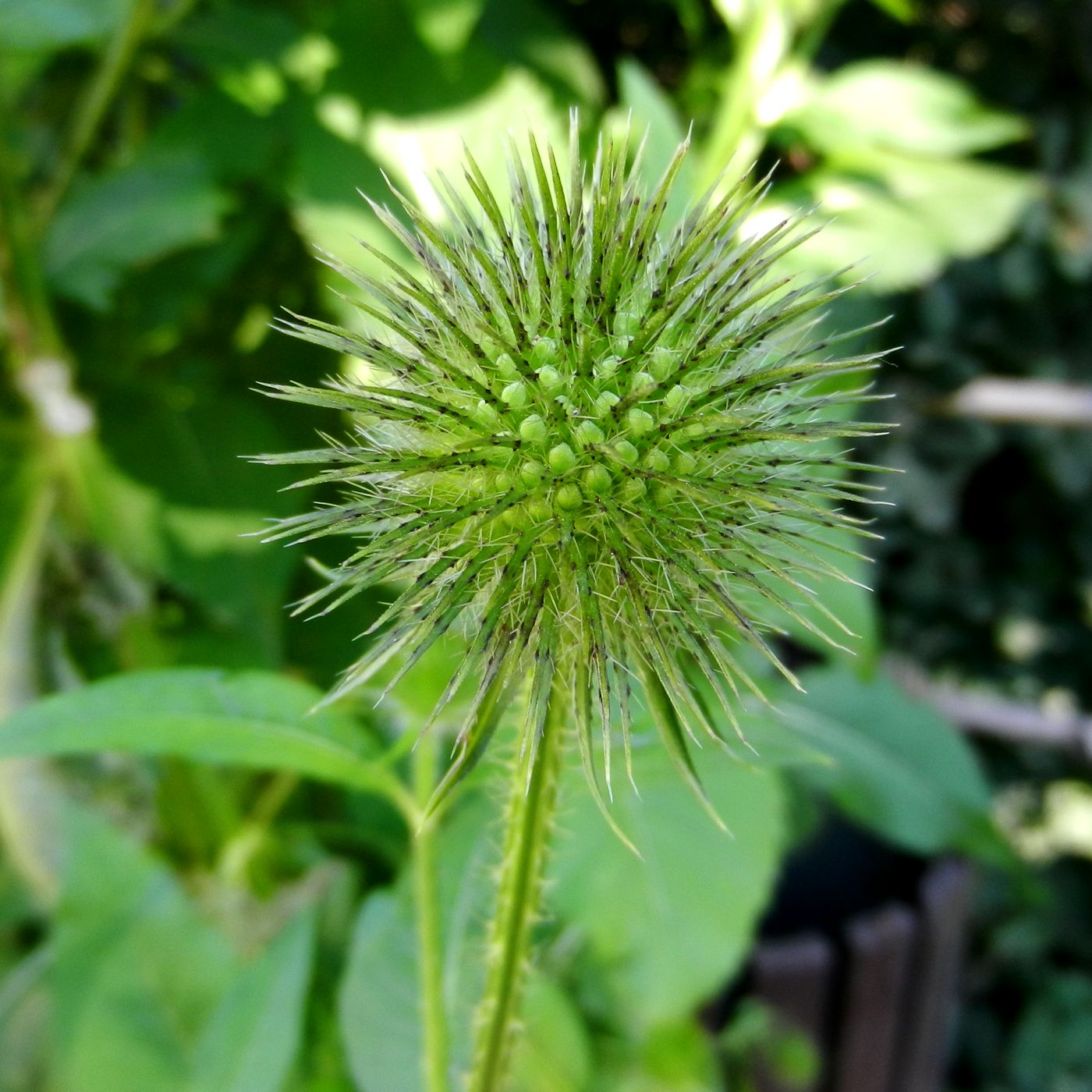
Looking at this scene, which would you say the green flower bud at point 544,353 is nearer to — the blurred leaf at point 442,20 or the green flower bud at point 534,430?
the green flower bud at point 534,430

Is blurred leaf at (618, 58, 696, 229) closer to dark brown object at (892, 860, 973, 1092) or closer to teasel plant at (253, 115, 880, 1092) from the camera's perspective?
teasel plant at (253, 115, 880, 1092)

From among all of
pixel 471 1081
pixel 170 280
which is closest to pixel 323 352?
pixel 170 280

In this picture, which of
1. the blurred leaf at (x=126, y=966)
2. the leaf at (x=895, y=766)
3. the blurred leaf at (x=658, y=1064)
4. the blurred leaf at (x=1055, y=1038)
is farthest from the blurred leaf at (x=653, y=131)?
the blurred leaf at (x=1055, y=1038)

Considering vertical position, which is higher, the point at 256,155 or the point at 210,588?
the point at 256,155

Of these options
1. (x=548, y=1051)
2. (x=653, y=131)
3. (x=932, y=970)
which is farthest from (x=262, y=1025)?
(x=932, y=970)

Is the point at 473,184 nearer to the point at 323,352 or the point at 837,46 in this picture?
the point at 323,352
